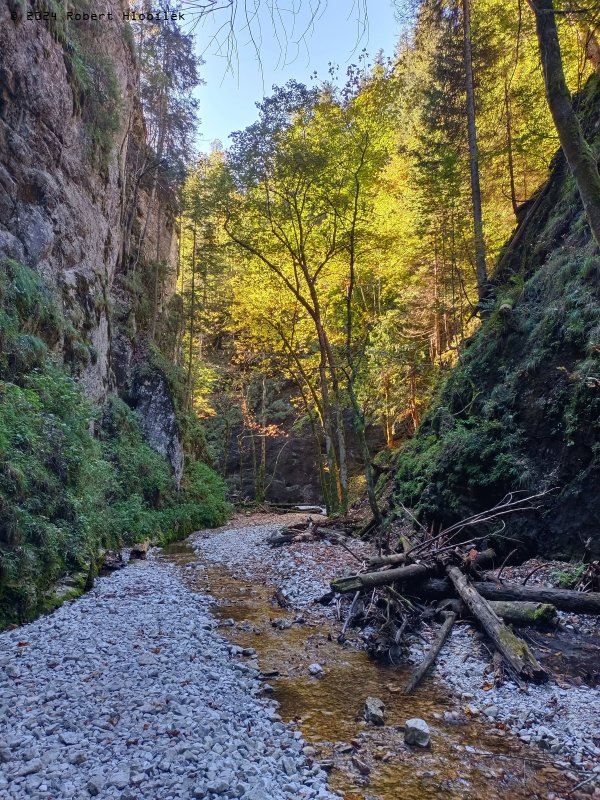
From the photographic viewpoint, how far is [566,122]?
12.5 feet

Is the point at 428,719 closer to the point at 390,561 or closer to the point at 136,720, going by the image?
the point at 136,720

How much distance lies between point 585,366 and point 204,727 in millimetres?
7202

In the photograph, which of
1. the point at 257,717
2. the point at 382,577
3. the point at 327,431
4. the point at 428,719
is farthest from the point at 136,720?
the point at 327,431

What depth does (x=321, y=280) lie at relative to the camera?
17.4m

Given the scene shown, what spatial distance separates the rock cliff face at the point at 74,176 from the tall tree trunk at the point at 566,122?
29.8 ft

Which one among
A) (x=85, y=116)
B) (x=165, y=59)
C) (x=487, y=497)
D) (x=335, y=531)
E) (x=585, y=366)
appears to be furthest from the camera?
(x=165, y=59)

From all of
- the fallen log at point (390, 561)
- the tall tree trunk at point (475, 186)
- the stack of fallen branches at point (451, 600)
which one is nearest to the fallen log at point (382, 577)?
the stack of fallen branches at point (451, 600)

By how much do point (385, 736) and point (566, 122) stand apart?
17.0 feet

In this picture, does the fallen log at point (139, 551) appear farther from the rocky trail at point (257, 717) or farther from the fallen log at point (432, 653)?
the fallen log at point (432, 653)

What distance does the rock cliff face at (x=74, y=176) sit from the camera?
32.0ft

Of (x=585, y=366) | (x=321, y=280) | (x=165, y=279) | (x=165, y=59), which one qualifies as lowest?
(x=585, y=366)

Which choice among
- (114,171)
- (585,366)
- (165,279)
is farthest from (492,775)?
(165,279)

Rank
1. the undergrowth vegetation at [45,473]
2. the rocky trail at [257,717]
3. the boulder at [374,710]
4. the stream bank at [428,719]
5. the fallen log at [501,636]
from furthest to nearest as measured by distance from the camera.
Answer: the undergrowth vegetation at [45,473] → the fallen log at [501,636] → the boulder at [374,710] → the stream bank at [428,719] → the rocky trail at [257,717]

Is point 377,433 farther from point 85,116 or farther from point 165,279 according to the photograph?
point 85,116
